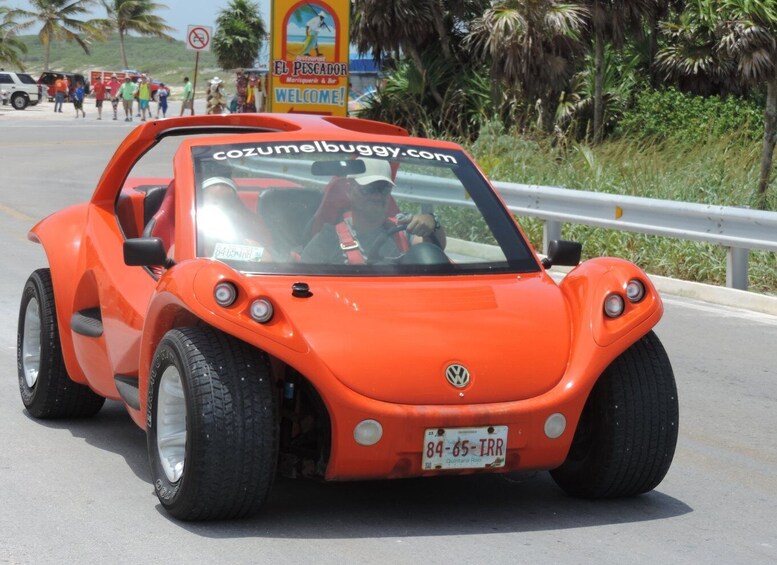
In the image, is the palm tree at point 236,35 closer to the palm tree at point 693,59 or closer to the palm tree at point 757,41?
the palm tree at point 693,59

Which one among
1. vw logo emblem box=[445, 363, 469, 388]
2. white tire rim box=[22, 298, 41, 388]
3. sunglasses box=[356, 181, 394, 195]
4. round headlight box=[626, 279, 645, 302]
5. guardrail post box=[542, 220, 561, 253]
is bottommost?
guardrail post box=[542, 220, 561, 253]

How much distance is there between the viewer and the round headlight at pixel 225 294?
190 inches

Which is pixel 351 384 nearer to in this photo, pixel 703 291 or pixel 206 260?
pixel 206 260

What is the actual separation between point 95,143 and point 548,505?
32326 millimetres

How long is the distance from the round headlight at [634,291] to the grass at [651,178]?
689 cm

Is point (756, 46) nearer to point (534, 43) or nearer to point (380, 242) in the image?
point (534, 43)

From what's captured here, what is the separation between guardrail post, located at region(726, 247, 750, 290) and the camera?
11500 mm

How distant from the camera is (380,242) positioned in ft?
18.5

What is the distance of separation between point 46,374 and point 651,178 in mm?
9435

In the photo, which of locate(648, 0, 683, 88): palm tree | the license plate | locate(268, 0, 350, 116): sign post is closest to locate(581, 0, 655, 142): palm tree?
locate(648, 0, 683, 88): palm tree

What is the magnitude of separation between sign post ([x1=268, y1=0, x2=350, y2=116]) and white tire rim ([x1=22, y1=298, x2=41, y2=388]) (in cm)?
1315

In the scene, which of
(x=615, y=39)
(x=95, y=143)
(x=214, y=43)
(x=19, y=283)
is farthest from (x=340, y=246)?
(x=214, y=43)

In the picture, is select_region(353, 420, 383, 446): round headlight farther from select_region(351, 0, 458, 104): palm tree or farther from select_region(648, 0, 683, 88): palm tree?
select_region(351, 0, 458, 104): palm tree

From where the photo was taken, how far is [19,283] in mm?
11398
